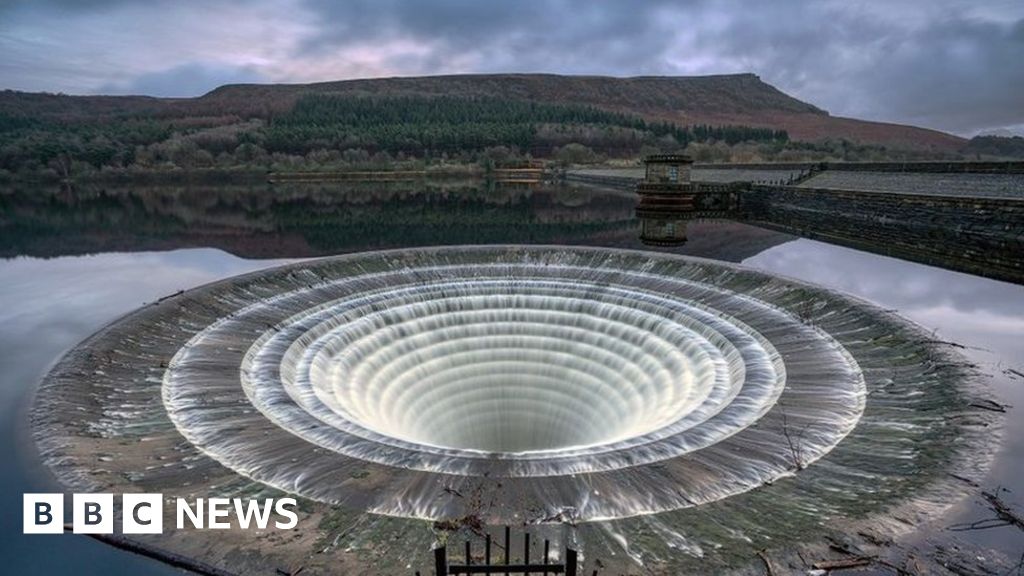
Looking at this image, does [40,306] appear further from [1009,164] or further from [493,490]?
[1009,164]

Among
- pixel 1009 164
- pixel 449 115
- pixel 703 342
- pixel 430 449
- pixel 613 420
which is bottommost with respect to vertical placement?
pixel 613 420

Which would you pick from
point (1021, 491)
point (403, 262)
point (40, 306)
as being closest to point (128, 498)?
point (1021, 491)

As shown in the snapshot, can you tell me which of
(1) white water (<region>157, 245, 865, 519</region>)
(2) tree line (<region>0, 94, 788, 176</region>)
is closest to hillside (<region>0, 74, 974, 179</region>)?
(2) tree line (<region>0, 94, 788, 176</region>)

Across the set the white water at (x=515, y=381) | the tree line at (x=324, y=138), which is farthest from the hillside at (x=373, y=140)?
the white water at (x=515, y=381)

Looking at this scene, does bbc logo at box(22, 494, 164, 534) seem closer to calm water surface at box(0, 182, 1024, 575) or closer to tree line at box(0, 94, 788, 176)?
calm water surface at box(0, 182, 1024, 575)

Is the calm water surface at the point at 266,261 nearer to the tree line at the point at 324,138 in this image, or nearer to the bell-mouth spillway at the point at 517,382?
the bell-mouth spillway at the point at 517,382

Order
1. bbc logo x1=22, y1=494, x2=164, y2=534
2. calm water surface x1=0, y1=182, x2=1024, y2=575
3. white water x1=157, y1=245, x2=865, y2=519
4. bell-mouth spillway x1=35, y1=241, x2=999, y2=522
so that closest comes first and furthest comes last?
bbc logo x1=22, y1=494, x2=164, y2=534 → calm water surface x1=0, y1=182, x2=1024, y2=575 → bell-mouth spillway x1=35, y1=241, x2=999, y2=522 → white water x1=157, y1=245, x2=865, y2=519
